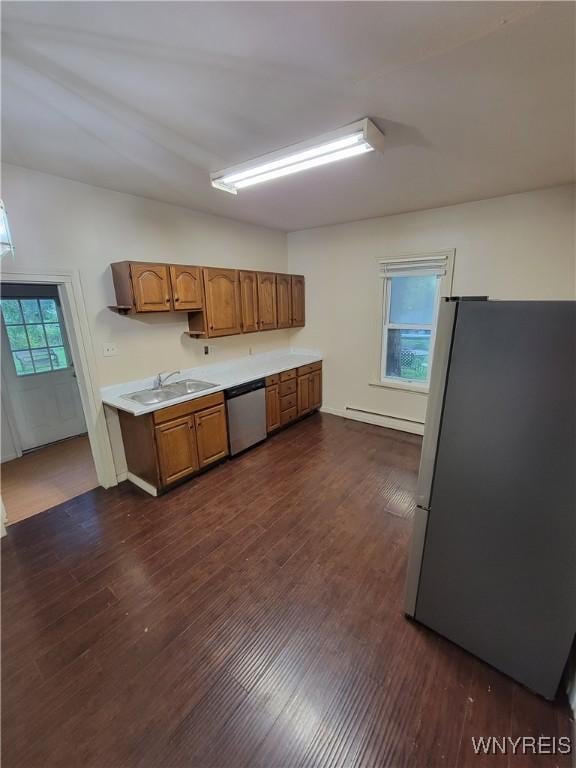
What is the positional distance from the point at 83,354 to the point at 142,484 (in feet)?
4.48

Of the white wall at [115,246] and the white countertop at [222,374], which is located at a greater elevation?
the white wall at [115,246]

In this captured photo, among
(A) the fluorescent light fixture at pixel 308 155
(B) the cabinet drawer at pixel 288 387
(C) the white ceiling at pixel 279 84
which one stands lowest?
(B) the cabinet drawer at pixel 288 387

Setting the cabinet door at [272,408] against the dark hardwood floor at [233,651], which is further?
the cabinet door at [272,408]

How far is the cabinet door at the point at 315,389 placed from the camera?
4746 mm

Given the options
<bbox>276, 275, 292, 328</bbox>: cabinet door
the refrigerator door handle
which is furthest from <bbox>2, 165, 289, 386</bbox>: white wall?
the refrigerator door handle

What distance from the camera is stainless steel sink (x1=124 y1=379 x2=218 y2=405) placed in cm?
310

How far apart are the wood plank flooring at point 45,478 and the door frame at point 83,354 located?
1.16 feet

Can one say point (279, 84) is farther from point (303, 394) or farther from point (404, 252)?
point (303, 394)

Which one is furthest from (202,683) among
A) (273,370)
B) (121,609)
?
(273,370)

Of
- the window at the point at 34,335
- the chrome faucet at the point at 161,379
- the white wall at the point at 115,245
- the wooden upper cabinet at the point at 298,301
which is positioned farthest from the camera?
the wooden upper cabinet at the point at 298,301

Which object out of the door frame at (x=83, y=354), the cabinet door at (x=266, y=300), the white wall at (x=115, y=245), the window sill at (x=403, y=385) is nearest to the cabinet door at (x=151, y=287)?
the white wall at (x=115, y=245)

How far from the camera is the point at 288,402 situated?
4359 millimetres

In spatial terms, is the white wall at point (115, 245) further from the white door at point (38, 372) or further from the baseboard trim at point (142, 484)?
the white door at point (38, 372)

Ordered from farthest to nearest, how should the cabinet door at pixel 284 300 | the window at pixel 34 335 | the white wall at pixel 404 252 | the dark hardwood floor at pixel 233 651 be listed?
the cabinet door at pixel 284 300 < the window at pixel 34 335 < the white wall at pixel 404 252 < the dark hardwood floor at pixel 233 651
